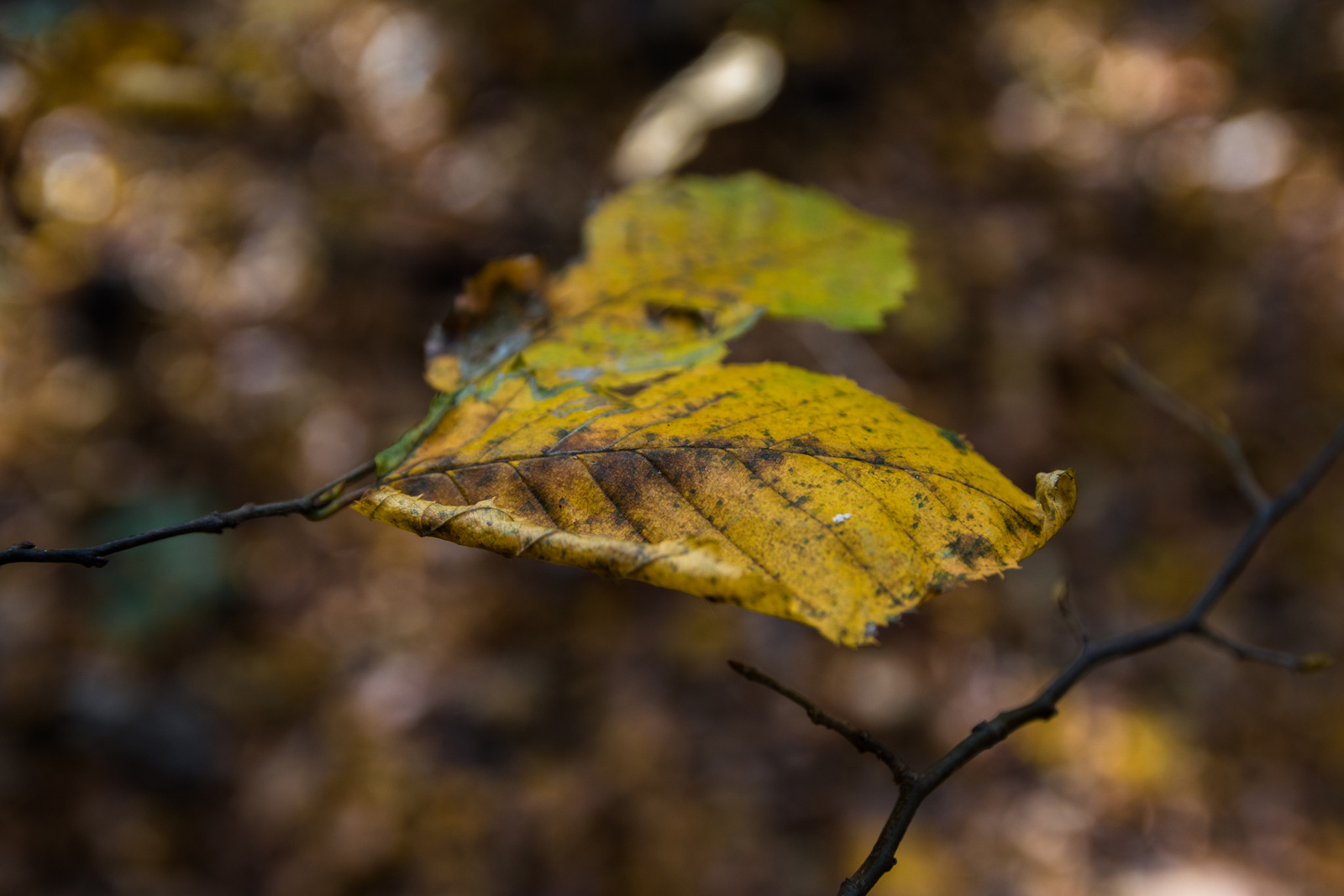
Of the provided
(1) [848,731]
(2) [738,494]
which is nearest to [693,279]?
(2) [738,494]

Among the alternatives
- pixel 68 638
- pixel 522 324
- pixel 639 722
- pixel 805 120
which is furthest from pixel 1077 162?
pixel 68 638

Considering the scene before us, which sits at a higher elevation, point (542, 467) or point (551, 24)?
point (551, 24)

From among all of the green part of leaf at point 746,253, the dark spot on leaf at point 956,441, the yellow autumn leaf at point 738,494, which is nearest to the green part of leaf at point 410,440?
the yellow autumn leaf at point 738,494


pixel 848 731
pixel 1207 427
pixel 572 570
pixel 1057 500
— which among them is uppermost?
pixel 1057 500

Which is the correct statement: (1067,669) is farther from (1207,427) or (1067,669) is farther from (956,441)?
(1207,427)

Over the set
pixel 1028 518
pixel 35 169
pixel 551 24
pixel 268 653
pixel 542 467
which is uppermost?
pixel 35 169

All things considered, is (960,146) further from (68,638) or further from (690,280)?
(68,638)

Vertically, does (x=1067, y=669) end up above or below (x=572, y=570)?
above
